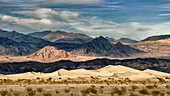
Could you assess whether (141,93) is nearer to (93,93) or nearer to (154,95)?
(154,95)

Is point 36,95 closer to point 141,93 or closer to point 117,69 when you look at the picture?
point 141,93

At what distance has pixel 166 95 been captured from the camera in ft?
86.3

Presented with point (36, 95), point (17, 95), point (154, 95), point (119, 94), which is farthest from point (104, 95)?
point (17, 95)

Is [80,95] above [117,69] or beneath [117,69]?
above

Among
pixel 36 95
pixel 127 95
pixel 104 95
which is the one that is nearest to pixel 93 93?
pixel 104 95

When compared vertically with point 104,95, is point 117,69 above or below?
below

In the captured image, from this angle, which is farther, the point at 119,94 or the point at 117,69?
the point at 117,69

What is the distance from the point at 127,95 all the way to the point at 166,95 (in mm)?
4025

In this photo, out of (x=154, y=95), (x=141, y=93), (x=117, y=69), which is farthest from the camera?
(x=117, y=69)

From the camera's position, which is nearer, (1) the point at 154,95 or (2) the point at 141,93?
(1) the point at 154,95

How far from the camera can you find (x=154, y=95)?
25.4 metres

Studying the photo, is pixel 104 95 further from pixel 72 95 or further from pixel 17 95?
pixel 17 95

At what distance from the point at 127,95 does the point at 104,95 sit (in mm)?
2324

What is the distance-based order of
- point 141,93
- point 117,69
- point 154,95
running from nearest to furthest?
1. point 154,95
2. point 141,93
3. point 117,69
